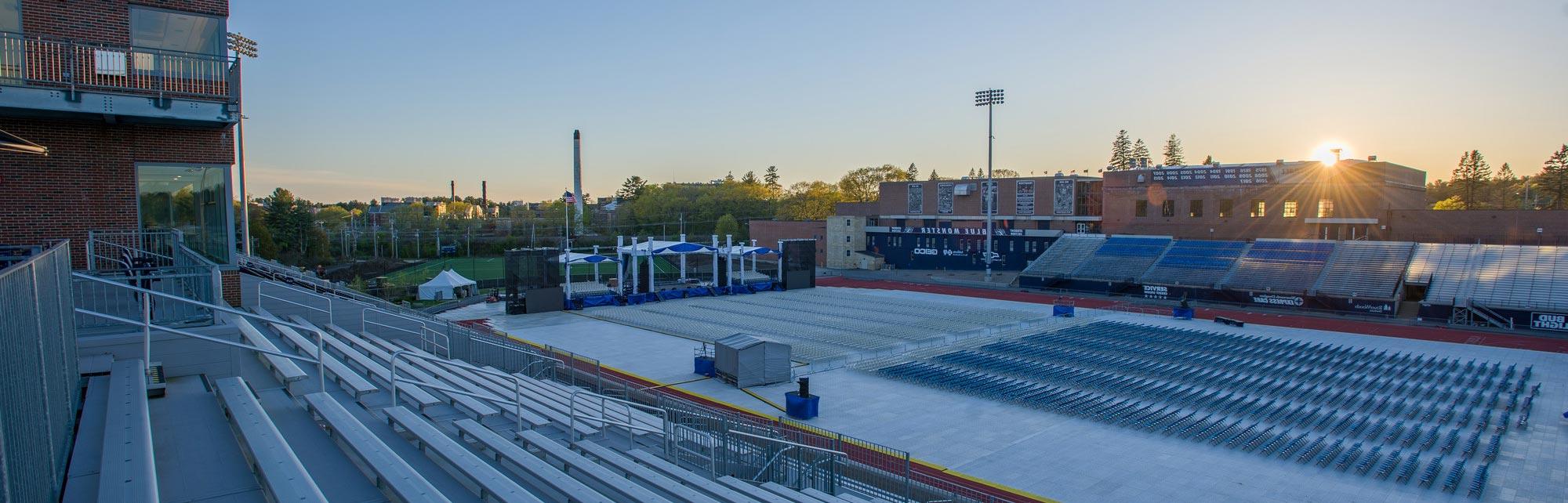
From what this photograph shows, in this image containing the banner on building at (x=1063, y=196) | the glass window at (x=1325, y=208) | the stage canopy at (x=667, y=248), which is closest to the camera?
the stage canopy at (x=667, y=248)

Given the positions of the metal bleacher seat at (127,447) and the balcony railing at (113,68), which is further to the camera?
the balcony railing at (113,68)

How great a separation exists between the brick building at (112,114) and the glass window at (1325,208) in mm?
50225

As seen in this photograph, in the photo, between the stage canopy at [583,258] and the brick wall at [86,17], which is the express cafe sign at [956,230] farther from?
the brick wall at [86,17]

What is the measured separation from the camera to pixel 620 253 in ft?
123

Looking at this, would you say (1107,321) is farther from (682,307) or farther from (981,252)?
(981,252)

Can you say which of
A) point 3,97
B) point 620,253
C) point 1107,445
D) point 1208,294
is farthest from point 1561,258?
point 3,97

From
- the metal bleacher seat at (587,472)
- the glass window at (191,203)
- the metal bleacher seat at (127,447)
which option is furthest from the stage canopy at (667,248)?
the metal bleacher seat at (127,447)

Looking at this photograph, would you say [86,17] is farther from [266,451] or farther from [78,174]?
[266,451]

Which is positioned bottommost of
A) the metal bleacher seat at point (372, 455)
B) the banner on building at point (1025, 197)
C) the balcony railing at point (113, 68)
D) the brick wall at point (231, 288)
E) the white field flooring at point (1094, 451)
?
the white field flooring at point (1094, 451)

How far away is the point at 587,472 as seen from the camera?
25.8 ft

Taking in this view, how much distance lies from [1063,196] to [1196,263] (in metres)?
12.7

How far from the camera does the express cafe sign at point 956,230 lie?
177 ft

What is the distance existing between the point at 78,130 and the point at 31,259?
1041cm

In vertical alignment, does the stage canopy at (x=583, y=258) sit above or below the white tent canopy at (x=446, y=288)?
above
